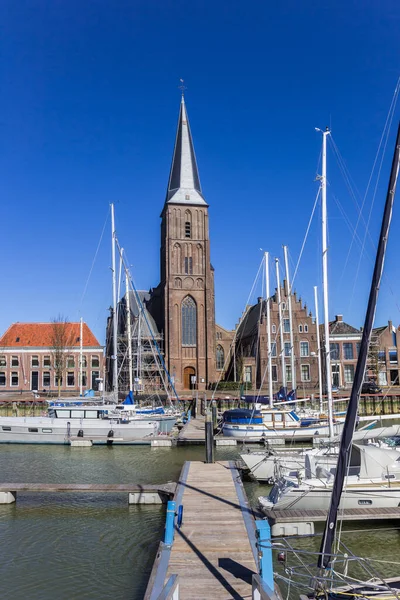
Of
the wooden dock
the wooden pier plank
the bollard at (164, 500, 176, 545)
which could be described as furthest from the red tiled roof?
the bollard at (164, 500, 176, 545)

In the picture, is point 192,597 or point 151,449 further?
point 151,449

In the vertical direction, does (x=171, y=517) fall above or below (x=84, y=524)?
above

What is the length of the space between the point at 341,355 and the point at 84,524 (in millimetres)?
56793

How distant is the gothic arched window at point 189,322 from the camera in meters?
68.9

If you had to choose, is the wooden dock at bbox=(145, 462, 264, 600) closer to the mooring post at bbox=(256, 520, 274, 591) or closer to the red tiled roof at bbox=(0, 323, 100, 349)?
the mooring post at bbox=(256, 520, 274, 591)

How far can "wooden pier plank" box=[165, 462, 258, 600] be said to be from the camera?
940cm

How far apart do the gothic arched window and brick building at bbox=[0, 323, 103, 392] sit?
44.3ft

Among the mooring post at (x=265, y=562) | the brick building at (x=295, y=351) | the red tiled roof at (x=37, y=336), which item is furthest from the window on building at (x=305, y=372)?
the mooring post at (x=265, y=562)

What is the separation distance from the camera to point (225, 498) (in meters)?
14.8

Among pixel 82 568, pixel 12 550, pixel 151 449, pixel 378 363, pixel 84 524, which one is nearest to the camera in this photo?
pixel 82 568

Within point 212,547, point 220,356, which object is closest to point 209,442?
point 212,547

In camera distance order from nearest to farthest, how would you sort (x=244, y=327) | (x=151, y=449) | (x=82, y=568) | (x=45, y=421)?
(x=82, y=568)
(x=151, y=449)
(x=45, y=421)
(x=244, y=327)

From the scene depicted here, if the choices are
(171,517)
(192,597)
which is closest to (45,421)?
(171,517)

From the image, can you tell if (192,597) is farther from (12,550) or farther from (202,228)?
(202,228)
